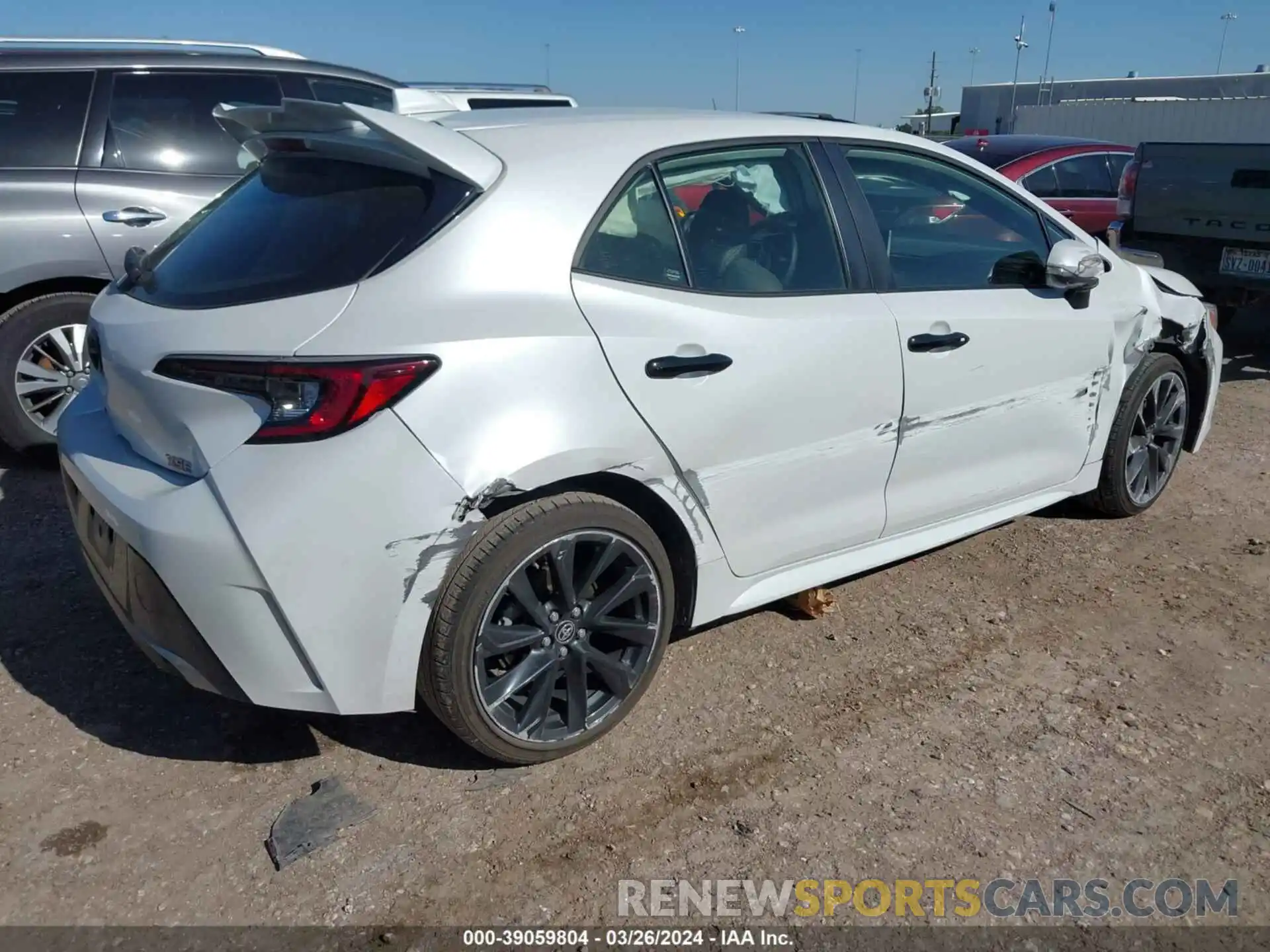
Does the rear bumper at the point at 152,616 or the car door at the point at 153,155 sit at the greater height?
the car door at the point at 153,155

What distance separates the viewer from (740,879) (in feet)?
8.45

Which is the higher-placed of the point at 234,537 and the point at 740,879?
the point at 234,537

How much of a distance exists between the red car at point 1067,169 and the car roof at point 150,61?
21.1 feet

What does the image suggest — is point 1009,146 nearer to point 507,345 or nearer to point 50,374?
point 50,374

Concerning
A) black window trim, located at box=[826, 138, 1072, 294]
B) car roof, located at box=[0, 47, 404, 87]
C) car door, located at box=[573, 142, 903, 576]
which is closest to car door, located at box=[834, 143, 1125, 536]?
black window trim, located at box=[826, 138, 1072, 294]

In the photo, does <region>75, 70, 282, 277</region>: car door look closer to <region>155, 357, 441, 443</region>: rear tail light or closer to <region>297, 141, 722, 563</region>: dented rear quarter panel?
<region>297, 141, 722, 563</region>: dented rear quarter panel

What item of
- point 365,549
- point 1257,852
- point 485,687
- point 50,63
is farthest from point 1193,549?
point 50,63

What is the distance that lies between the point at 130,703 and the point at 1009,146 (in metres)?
9.50

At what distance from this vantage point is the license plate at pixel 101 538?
2705 mm

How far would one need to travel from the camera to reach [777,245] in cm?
334

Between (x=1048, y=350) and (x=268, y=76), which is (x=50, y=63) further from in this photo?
(x=1048, y=350)

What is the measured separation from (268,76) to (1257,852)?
215 inches

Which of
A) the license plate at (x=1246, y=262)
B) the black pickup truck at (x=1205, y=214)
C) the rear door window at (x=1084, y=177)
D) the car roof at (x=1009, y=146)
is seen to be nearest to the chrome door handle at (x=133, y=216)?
the black pickup truck at (x=1205, y=214)
